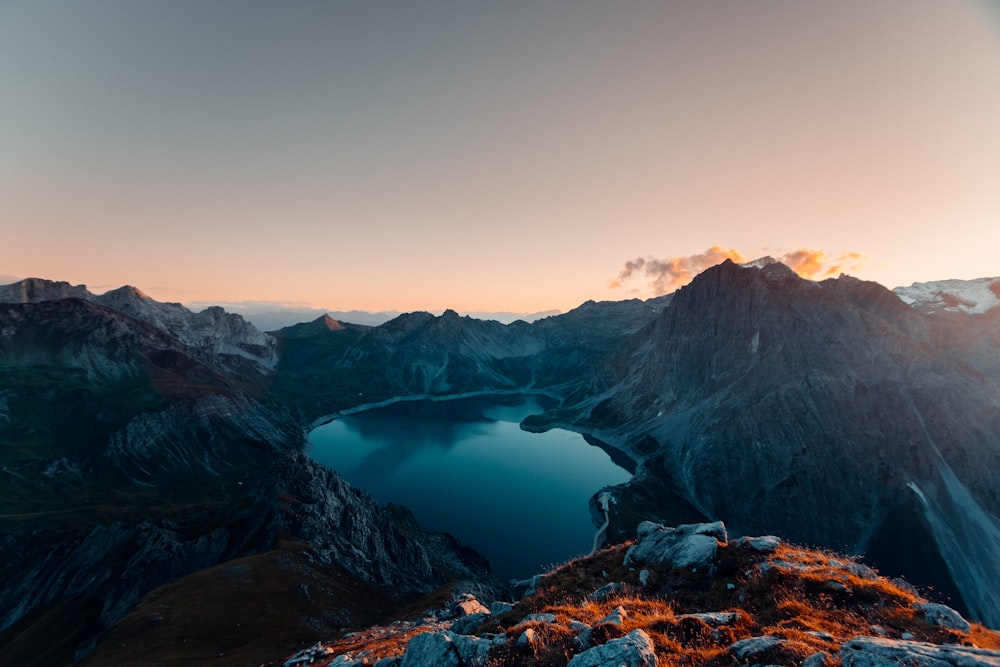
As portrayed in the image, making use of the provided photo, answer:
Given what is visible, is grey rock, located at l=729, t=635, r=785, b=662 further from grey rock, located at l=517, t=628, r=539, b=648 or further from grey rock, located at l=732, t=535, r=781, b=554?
grey rock, located at l=732, t=535, r=781, b=554

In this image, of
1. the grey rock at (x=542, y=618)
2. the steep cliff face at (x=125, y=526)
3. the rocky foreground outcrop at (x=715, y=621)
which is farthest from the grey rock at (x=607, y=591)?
the steep cliff face at (x=125, y=526)

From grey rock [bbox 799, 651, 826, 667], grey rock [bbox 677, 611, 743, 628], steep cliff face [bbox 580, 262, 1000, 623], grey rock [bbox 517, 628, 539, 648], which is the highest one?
grey rock [bbox 799, 651, 826, 667]

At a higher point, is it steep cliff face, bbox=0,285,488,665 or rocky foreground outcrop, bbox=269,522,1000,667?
rocky foreground outcrop, bbox=269,522,1000,667

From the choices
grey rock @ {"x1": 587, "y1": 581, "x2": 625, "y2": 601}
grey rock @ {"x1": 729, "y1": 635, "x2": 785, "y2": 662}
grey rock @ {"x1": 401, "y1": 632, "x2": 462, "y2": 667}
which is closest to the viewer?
grey rock @ {"x1": 729, "y1": 635, "x2": 785, "y2": 662}

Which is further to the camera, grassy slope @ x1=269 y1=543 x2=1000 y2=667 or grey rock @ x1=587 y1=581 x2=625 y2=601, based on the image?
grey rock @ x1=587 y1=581 x2=625 y2=601

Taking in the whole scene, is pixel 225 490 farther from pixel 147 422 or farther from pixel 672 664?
pixel 672 664

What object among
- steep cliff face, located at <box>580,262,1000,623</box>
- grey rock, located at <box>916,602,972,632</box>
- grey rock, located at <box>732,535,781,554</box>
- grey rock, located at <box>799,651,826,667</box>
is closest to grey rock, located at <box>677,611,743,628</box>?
grey rock, located at <box>799,651,826,667</box>

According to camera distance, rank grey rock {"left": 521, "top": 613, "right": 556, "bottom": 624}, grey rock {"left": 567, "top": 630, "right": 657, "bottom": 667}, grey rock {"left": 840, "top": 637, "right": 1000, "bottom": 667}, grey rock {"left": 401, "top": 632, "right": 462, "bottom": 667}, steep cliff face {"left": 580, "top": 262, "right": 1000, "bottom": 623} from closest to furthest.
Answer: grey rock {"left": 840, "top": 637, "right": 1000, "bottom": 667} → grey rock {"left": 567, "top": 630, "right": 657, "bottom": 667} → grey rock {"left": 401, "top": 632, "right": 462, "bottom": 667} → grey rock {"left": 521, "top": 613, "right": 556, "bottom": 624} → steep cliff face {"left": 580, "top": 262, "right": 1000, "bottom": 623}
